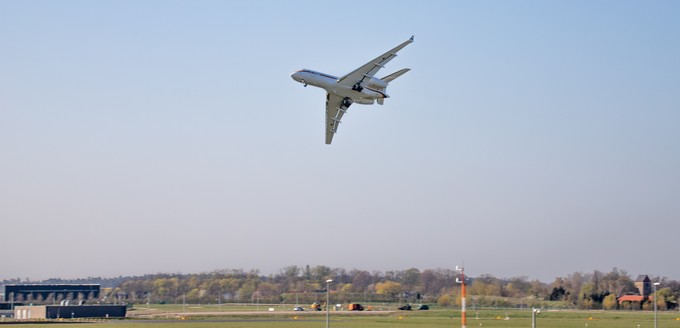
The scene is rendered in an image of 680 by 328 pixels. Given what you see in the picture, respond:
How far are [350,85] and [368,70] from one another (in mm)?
2477

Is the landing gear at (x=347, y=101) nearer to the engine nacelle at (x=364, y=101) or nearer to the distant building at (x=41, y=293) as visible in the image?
the engine nacelle at (x=364, y=101)

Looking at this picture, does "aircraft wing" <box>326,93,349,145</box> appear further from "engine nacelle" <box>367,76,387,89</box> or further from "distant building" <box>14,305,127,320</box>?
"distant building" <box>14,305,127,320</box>

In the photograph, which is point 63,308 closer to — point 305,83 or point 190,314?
point 190,314

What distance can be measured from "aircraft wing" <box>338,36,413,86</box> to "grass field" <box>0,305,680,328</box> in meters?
39.6

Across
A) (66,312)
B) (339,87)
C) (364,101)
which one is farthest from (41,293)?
(339,87)

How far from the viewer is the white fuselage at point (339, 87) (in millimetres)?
79812

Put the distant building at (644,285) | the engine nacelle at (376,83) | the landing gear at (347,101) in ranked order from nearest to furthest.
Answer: the engine nacelle at (376,83) < the landing gear at (347,101) < the distant building at (644,285)

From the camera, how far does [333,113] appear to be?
83.0 m

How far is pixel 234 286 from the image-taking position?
192000 mm

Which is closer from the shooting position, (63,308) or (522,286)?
(63,308)

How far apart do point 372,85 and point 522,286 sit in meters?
116

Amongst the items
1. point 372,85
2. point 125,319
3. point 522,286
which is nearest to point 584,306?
point 522,286

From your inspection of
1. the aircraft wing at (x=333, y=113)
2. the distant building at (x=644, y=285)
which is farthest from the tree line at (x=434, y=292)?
the aircraft wing at (x=333, y=113)

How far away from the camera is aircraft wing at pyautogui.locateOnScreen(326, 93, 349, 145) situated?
8200 centimetres
